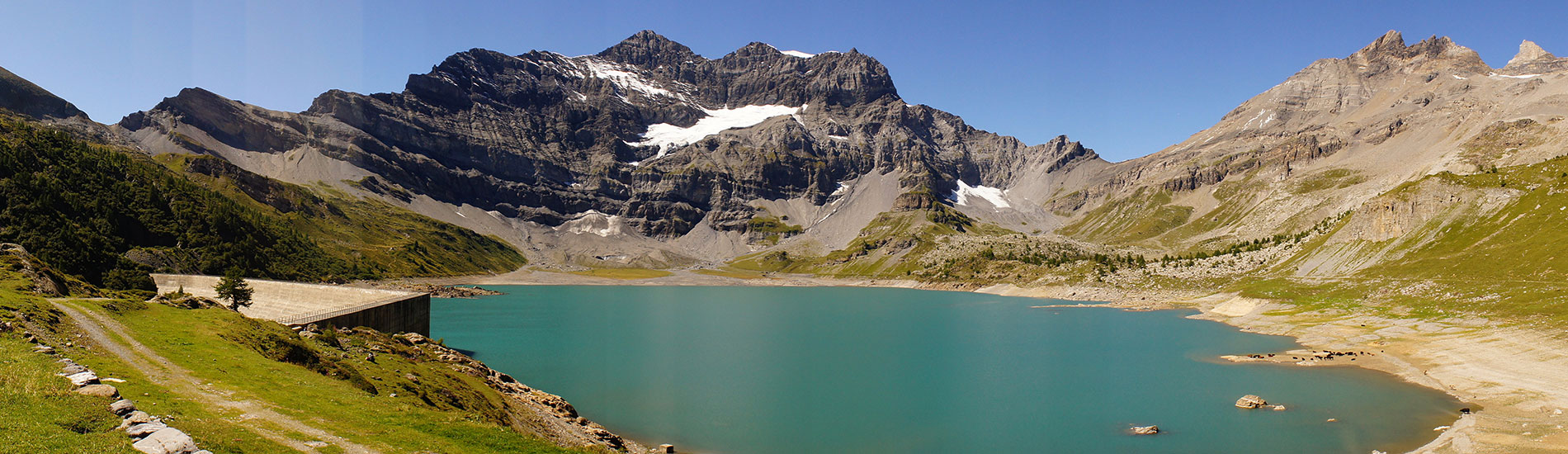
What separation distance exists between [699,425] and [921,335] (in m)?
58.7

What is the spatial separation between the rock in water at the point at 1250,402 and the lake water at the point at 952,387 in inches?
39.7

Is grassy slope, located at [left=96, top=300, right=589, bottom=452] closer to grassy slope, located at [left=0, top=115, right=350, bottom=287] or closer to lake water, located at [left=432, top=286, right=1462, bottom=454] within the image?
lake water, located at [left=432, top=286, right=1462, bottom=454]

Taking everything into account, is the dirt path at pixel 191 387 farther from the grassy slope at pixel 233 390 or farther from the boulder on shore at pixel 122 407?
the boulder on shore at pixel 122 407

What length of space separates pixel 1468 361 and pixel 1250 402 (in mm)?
27793

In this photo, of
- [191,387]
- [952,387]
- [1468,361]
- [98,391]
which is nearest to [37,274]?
[191,387]

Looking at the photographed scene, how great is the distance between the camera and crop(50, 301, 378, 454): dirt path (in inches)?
756

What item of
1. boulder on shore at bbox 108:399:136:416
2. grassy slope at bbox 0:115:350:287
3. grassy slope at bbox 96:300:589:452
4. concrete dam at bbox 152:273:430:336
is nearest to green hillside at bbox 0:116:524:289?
grassy slope at bbox 0:115:350:287

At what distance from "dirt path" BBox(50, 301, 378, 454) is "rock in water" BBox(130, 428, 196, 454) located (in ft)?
11.7

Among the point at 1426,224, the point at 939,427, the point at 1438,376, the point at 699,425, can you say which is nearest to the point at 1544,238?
the point at 1426,224

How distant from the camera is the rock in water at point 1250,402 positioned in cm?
4678

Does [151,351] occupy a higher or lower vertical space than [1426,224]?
lower

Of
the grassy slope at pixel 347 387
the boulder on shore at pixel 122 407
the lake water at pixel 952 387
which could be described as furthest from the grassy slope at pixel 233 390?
the lake water at pixel 952 387

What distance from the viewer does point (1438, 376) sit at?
54.2 metres

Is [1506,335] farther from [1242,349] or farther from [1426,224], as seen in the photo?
[1426,224]
